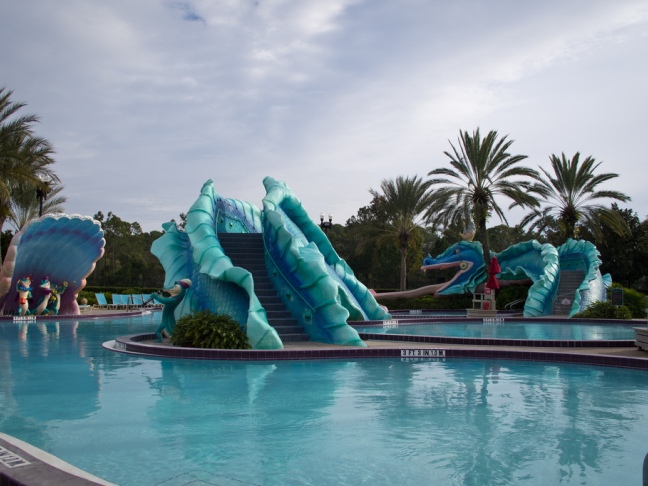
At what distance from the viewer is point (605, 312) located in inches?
818

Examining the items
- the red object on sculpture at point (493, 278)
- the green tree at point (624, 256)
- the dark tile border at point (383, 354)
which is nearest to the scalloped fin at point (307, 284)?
the dark tile border at point (383, 354)

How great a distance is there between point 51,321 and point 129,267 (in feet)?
84.3

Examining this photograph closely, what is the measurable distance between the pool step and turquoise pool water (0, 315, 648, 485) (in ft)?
9.37

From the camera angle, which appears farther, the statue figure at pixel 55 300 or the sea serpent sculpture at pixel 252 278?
the statue figure at pixel 55 300

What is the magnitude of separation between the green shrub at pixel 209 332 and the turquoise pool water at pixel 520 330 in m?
5.66

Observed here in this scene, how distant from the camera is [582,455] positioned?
502 cm

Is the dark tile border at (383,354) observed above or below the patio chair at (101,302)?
below

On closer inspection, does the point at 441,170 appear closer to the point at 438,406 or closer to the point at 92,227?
the point at 92,227

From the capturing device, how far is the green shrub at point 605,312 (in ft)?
67.1

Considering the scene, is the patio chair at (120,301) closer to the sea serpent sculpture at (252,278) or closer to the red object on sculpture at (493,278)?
the sea serpent sculpture at (252,278)

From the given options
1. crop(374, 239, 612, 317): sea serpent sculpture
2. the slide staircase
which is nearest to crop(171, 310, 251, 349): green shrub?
crop(374, 239, 612, 317): sea serpent sculpture

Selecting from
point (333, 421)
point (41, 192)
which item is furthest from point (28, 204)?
point (333, 421)

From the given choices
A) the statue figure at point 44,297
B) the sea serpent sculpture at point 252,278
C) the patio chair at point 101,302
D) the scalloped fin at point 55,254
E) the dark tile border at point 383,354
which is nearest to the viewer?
the dark tile border at point 383,354

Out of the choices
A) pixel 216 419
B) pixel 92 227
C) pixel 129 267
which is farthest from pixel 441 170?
pixel 129 267
